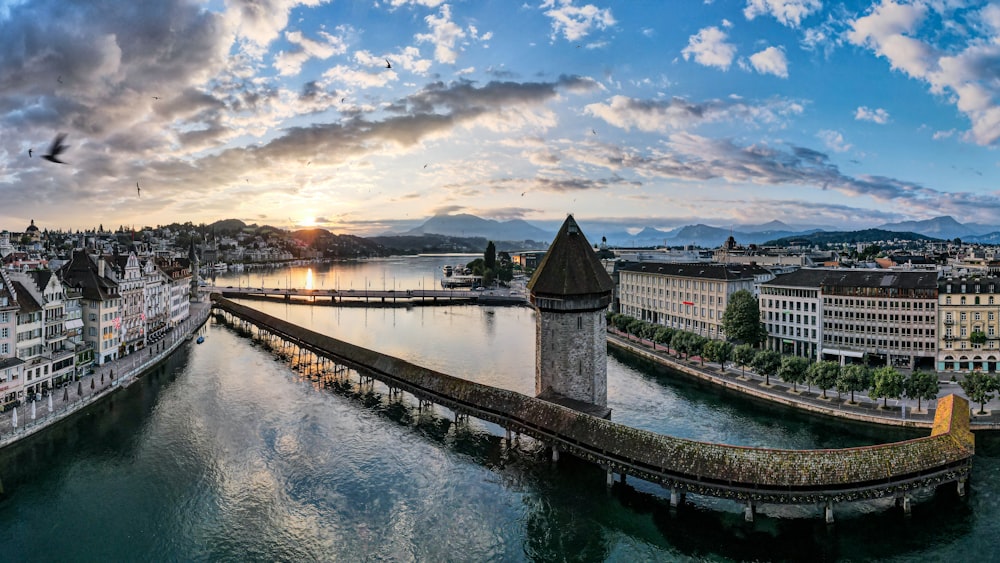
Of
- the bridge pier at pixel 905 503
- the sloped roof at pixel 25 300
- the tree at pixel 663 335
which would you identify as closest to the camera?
the bridge pier at pixel 905 503

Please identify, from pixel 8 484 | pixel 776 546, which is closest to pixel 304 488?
pixel 8 484

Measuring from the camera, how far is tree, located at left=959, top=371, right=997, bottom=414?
90.7ft

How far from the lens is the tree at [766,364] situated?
115ft

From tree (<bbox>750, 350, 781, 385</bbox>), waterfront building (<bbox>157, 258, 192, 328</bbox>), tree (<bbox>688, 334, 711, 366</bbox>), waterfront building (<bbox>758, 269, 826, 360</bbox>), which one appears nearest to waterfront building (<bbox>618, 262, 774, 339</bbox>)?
waterfront building (<bbox>758, 269, 826, 360</bbox>)

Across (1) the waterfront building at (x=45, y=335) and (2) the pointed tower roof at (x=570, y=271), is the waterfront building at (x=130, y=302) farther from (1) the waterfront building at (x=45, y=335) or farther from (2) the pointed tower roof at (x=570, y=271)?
(2) the pointed tower roof at (x=570, y=271)

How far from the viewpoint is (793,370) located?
109 feet

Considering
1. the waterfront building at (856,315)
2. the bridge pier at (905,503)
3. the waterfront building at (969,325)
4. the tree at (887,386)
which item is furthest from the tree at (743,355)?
the bridge pier at (905,503)

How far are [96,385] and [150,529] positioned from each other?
18.8 meters

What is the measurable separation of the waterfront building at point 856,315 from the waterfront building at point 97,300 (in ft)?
156

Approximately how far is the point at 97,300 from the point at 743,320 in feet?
148

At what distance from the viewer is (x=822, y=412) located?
99.8ft

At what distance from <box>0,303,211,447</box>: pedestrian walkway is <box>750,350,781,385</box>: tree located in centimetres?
3662

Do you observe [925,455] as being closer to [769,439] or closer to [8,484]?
[769,439]

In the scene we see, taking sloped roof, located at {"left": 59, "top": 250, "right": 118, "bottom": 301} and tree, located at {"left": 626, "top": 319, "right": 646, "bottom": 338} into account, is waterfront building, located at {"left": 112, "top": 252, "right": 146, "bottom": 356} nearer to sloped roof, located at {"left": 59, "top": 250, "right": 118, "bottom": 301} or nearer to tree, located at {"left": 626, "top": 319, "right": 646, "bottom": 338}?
sloped roof, located at {"left": 59, "top": 250, "right": 118, "bottom": 301}
